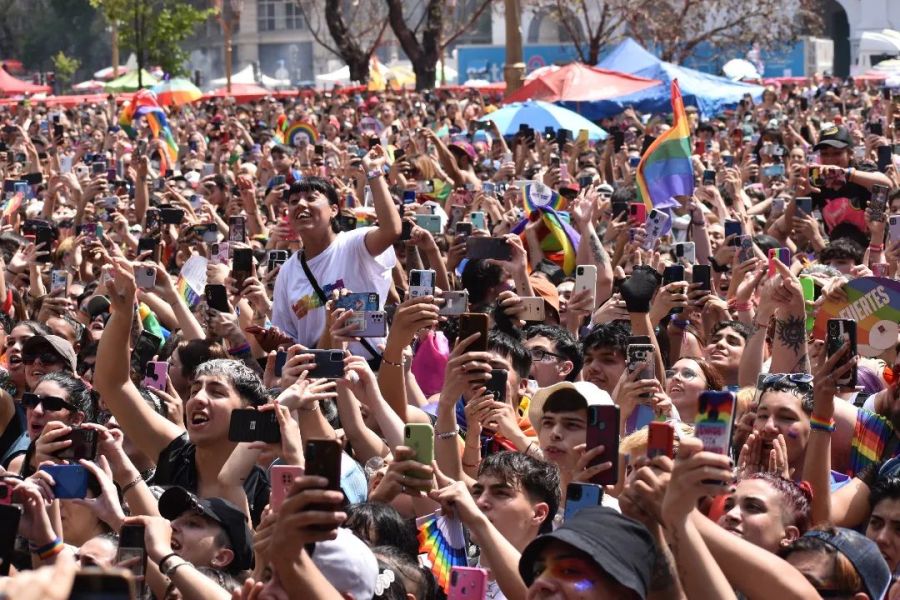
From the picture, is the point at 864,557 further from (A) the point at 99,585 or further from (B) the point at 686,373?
(A) the point at 99,585

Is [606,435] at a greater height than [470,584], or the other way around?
[606,435]

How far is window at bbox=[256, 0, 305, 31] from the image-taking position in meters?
95.4

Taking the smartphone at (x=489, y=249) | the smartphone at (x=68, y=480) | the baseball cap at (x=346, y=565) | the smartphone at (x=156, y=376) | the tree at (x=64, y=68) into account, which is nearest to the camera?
the baseball cap at (x=346, y=565)

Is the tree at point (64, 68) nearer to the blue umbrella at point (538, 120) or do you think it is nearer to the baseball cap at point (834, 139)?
the blue umbrella at point (538, 120)

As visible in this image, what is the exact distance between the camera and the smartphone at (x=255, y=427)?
5.09 m

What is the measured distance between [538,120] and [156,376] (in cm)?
1352

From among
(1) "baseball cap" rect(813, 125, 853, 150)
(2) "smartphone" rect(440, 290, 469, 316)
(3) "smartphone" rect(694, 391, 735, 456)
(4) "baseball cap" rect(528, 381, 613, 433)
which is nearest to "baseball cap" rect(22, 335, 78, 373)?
(2) "smartphone" rect(440, 290, 469, 316)

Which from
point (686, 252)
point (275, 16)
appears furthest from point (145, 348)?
point (275, 16)

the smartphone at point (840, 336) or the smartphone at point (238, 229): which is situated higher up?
the smartphone at point (840, 336)

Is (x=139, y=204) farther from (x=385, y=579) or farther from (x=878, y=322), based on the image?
(x=385, y=579)

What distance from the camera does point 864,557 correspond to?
4324 mm

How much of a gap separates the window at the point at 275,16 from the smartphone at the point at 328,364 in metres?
91.0

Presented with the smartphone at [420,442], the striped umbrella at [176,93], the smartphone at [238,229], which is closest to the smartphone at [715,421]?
the smartphone at [420,442]

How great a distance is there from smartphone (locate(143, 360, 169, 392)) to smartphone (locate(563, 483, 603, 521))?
2848 mm
